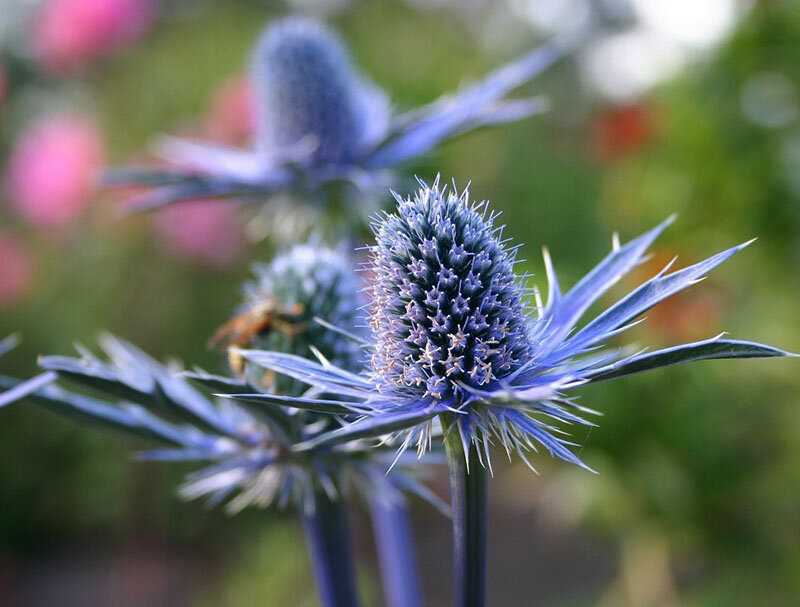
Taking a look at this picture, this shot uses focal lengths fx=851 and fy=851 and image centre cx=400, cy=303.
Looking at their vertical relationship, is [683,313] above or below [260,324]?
above

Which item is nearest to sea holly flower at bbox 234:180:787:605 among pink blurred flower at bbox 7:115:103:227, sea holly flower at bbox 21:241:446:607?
sea holly flower at bbox 21:241:446:607

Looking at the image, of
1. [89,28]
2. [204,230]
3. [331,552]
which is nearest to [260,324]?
[331,552]

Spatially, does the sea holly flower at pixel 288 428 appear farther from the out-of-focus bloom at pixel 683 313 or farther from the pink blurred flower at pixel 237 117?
the pink blurred flower at pixel 237 117

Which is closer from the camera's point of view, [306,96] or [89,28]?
[306,96]

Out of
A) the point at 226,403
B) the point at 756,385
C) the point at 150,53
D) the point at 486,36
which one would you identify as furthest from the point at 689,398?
the point at 486,36

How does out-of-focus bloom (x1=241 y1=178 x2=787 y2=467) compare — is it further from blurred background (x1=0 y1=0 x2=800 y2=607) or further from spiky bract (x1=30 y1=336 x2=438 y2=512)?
blurred background (x1=0 y1=0 x2=800 y2=607)

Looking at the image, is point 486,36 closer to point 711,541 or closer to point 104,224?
point 104,224

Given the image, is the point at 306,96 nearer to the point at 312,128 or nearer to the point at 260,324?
the point at 312,128
